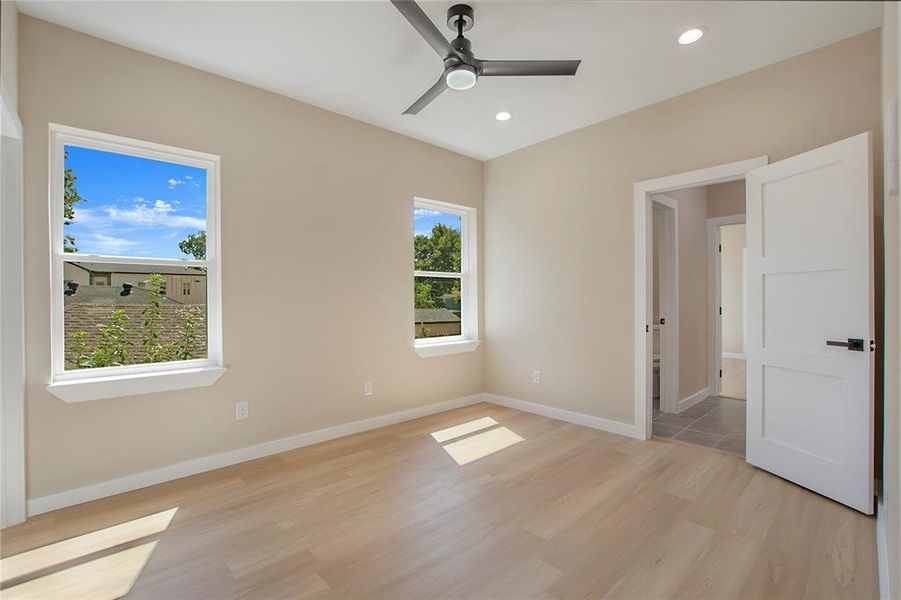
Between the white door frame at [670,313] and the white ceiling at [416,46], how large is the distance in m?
1.38

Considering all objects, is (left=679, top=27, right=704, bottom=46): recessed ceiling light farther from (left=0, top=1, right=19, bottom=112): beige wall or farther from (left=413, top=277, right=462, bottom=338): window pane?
(left=0, top=1, right=19, bottom=112): beige wall

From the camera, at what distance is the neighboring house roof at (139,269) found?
252cm

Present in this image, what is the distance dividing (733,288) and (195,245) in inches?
324

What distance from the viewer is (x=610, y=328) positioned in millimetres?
3604

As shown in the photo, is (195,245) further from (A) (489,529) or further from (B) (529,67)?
(A) (489,529)

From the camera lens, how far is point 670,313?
4180 mm

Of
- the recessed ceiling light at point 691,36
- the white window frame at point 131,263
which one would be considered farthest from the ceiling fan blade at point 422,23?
the white window frame at point 131,263

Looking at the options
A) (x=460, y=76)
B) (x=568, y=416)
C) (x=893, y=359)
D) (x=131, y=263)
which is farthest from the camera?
(x=568, y=416)

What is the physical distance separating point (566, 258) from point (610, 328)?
29.6 inches

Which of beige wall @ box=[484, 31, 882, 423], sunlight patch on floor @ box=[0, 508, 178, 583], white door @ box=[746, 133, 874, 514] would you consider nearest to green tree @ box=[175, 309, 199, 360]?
sunlight patch on floor @ box=[0, 508, 178, 583]

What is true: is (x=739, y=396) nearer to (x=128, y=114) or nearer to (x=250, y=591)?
(x=250, y=591)

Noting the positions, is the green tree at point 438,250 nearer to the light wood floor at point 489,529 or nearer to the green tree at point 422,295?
the green tree at point 422,295

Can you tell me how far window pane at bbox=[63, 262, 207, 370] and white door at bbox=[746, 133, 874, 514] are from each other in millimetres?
3694

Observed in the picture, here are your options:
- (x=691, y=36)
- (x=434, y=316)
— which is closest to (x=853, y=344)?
(x=691, y=36)
